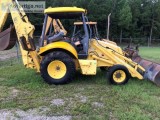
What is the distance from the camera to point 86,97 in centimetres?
735

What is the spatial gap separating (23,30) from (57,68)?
4.89ft

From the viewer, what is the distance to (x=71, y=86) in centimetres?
859

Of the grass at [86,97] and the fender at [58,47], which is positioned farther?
the fender at [58,47]

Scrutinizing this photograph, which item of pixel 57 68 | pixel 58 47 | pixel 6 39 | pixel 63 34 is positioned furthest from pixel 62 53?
pixel 6 39

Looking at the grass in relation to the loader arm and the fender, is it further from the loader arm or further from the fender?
the fender

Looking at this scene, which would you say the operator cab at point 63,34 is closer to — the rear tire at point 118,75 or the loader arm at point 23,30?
the loader arm at point 23,30

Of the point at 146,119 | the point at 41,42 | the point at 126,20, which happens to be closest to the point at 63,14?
the point at 41,42

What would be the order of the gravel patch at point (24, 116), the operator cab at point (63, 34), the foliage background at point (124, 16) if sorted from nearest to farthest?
the gravel patch at point (24, 116) < the operator cab at point (63, 34) < the foliage background at point (124, 16)

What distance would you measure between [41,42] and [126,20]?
1407 inches

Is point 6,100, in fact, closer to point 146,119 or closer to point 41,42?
point 41,42

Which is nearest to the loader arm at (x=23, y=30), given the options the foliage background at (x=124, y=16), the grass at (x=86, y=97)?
the grass at (x=86, y=97)

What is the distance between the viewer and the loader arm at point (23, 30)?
28.7ft

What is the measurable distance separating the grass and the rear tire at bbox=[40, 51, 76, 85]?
0.23 m

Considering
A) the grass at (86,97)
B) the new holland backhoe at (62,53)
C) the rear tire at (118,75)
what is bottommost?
the grass at (86,97)
